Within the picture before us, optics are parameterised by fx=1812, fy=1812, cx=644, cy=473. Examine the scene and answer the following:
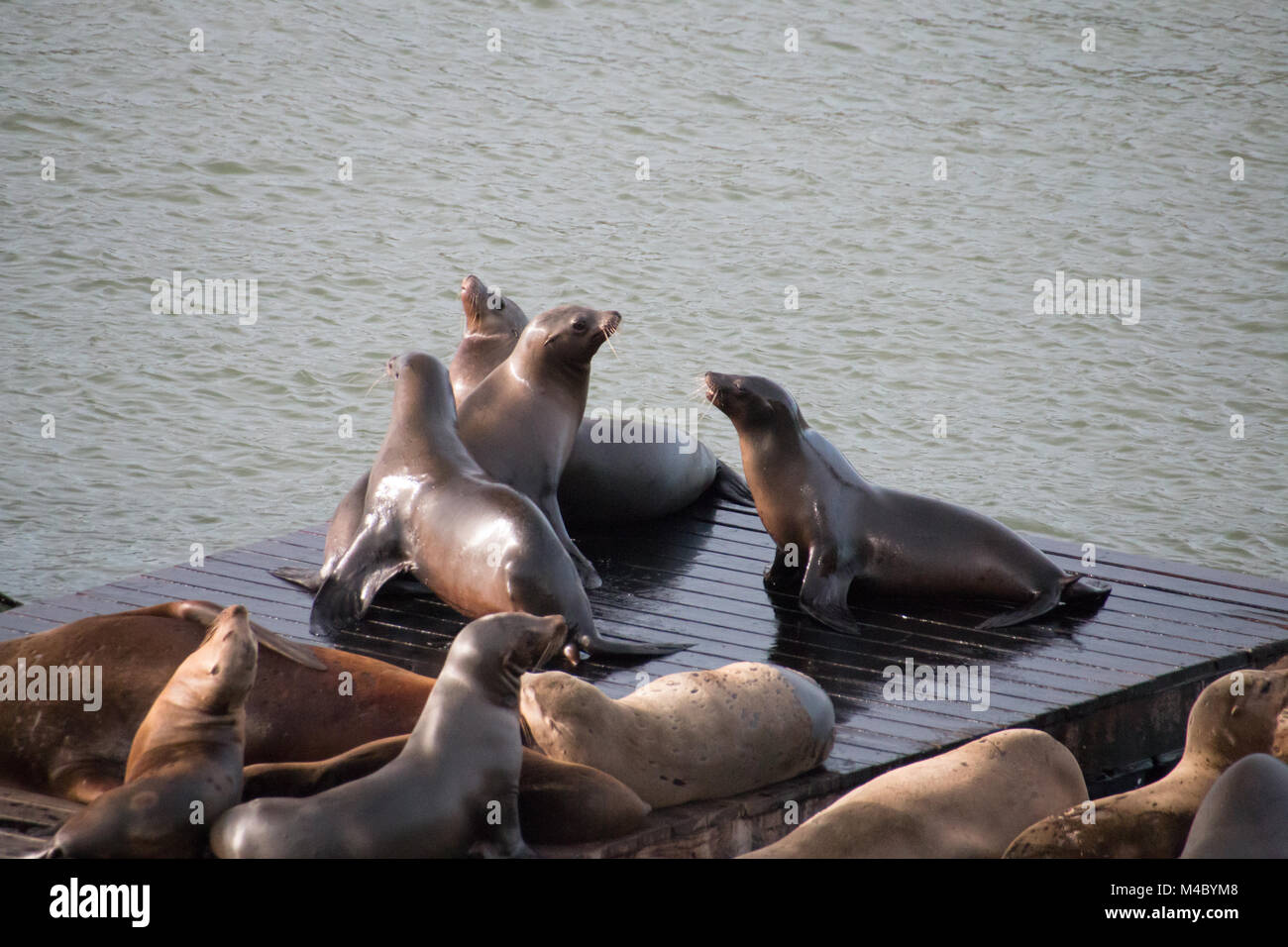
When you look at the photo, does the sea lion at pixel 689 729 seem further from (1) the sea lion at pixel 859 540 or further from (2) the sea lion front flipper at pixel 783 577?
(2) the sea lion front flipper at pixel 783 577

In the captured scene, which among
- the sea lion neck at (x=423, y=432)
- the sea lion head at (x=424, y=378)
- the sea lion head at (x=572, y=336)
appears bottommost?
the sea lion neck at (x=423, y=432)

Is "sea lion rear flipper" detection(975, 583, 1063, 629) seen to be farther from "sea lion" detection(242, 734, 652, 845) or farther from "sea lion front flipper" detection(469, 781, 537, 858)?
"sea lion front flipper" detection(469, 781, 537, 858)

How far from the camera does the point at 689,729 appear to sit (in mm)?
4340

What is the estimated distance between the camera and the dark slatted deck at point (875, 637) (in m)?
5.00

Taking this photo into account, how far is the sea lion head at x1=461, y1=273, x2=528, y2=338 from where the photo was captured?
6707mm

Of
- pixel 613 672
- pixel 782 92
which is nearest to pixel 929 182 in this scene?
pixel 782 92

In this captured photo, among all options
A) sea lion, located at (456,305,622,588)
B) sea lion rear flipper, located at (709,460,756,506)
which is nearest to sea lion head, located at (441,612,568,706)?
sea lion, located at (456,305,622,588)

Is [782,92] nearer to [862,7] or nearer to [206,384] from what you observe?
[862,7]

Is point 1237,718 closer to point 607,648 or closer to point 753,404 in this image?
point 607,648

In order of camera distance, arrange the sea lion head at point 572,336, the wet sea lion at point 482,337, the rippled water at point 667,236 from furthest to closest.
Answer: the rippled water at point 667,236
the wet sea lion at point 482,337
the sea lion head at point 572,336

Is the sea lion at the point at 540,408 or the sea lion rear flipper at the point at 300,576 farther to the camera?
the sea lion at the point at 540,408

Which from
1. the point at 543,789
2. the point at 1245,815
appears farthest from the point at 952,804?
the point at 543,789

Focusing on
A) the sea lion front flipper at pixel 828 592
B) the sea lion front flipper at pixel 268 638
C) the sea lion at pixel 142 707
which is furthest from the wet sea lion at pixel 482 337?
the sea lion at pixel 142 707
